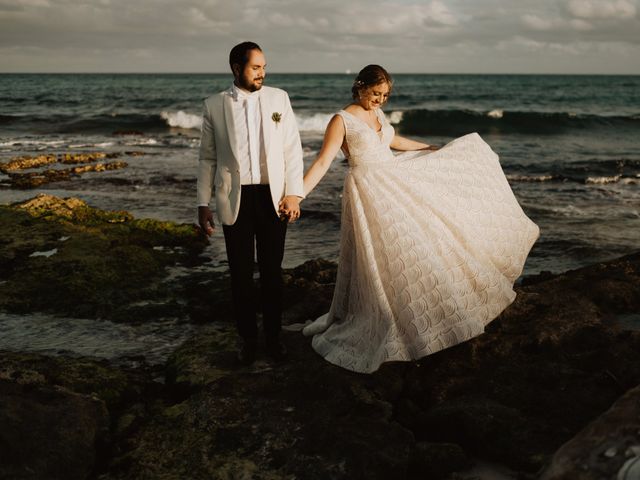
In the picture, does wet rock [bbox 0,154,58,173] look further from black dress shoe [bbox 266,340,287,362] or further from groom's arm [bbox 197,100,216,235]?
black dress shoe [bbox 266,340,287,362]

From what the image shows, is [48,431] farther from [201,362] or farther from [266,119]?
[266,119]

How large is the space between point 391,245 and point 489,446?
1574 millimetres

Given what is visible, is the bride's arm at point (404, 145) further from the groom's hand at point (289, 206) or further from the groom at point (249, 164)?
the groom's hand at point (289, 206)

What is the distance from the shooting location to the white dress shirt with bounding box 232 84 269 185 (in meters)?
4.05

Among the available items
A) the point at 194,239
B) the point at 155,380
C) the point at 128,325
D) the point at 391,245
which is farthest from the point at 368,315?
the point at 194,239

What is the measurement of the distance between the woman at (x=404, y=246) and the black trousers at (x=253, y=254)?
15.0 inches

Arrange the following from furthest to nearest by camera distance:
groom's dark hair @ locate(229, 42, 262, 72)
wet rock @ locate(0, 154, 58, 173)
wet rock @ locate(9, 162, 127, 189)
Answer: wet rock @ locate(0, 154, 58, 173)
wet rock @ locate(9, 162, 127, 189)
groom's dark hair @ locate(229, 42, 262, 72)

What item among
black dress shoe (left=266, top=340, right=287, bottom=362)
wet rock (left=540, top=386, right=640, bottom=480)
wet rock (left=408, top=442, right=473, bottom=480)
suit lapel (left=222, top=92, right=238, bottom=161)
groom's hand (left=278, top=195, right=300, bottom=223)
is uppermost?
suit lapel (left=222, top=92, right=238, bottom=161)

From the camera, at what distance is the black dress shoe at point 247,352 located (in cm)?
444

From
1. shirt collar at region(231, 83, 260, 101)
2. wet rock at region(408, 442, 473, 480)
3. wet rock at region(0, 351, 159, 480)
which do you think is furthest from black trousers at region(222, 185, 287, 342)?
wet rock at region(408, 442, 473, 480)

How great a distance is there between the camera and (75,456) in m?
3.12

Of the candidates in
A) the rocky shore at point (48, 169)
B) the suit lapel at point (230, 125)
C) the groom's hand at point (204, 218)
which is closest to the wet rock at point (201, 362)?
the groom's hand at point (204, 218)

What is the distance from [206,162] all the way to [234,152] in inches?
10.8

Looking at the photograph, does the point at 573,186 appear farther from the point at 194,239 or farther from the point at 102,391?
the point at 102,391
